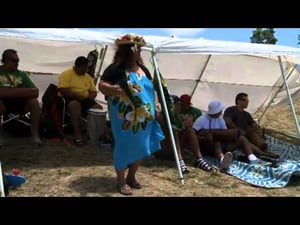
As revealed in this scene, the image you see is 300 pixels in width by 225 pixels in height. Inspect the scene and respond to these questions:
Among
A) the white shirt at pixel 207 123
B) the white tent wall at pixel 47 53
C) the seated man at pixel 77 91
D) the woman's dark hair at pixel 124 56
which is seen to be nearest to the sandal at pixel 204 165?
the white shirt at pixel 207 123

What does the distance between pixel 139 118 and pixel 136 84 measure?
32 centimetres

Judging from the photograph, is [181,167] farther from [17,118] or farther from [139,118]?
[17,118]

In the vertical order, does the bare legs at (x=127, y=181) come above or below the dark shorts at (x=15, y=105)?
below

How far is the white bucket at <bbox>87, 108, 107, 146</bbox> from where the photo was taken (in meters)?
6.17

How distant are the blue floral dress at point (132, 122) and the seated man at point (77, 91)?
2.02 metres

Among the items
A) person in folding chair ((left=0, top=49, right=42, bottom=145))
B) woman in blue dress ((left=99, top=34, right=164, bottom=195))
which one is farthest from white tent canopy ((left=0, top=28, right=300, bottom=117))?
woman in blue dress ((left=99, top=34, right=164, bottom=195))

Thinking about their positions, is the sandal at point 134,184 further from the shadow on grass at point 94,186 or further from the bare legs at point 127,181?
the shadow on grass at point 94,186

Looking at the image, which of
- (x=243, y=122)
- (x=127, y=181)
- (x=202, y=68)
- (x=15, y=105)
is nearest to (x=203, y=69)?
(x=202, y=68)

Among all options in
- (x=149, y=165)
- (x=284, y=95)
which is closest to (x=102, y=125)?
(x=149, y=165)

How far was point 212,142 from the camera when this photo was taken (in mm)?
5859

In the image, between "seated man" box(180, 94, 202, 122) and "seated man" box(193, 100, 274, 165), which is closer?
"seated man" box(193, 100, 274, 165)

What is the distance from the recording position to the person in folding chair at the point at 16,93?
19.1 feet

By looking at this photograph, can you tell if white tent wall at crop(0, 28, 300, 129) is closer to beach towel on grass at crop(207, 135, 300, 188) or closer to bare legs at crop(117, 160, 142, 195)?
beach towel on grass at crop(207, 135, 300, 188)

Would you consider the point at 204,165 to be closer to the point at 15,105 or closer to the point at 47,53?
the point at 15,105
